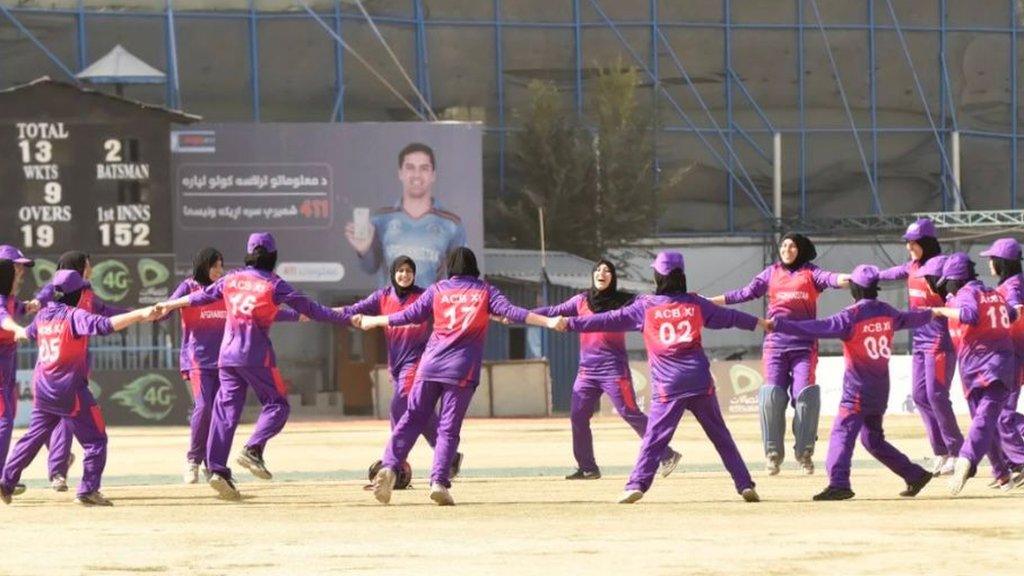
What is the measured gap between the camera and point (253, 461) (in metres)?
18.8

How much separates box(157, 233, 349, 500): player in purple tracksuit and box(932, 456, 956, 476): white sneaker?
5853mm

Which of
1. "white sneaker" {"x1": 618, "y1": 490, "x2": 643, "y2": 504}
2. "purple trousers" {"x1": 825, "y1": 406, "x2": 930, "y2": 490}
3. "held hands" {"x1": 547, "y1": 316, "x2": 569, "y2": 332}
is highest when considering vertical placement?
"held hands" {"x1": 547, "y1": 316, "x2": 569, "y2": 332}

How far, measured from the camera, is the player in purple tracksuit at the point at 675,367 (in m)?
17.2

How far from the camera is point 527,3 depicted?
183 ft

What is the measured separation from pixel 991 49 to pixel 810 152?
573 cm

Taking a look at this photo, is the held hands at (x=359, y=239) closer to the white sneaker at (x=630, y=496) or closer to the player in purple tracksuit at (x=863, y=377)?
the player in purple tracksuit at (x=863, y=377)

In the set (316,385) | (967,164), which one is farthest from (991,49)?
(316,385)

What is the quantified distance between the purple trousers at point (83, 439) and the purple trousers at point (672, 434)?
13.7 feet

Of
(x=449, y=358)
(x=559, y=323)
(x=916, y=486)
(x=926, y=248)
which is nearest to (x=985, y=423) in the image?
(x=916, y=486)

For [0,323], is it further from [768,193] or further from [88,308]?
[768,193]

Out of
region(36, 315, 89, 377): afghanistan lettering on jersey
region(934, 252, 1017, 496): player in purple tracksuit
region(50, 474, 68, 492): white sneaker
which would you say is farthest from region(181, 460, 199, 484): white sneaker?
region(934, 252, 1017, 496): player in purple tracksuit

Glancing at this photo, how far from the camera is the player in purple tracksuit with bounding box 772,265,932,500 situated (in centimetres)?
1769

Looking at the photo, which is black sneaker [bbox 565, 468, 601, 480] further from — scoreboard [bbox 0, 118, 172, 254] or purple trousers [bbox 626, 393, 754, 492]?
scoreboard [bbox 0, 118, 172, 254]

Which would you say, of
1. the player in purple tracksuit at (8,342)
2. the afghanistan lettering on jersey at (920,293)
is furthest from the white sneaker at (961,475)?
the player in purple tracksuit at (8,342)
